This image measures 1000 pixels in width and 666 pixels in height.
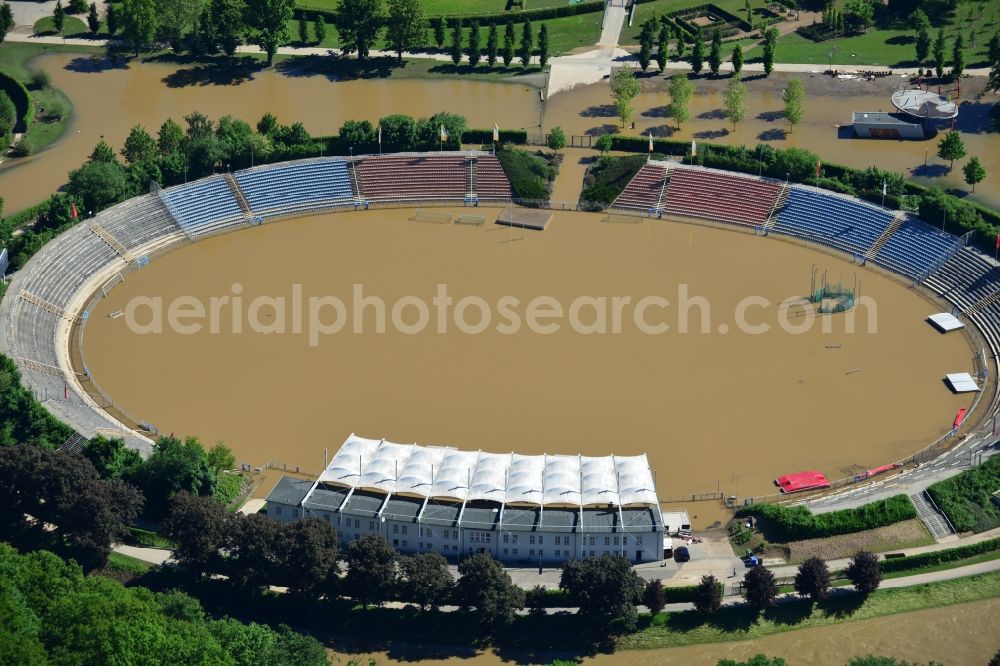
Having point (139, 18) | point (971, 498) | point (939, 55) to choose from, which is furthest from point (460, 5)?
point (971, 498)

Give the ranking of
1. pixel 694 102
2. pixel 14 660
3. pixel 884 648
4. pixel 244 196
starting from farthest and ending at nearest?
pixel 694 102, pixel 244 196, pixel 884 648, pixel 14 660

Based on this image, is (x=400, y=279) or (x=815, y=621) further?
(x=400, y=279)

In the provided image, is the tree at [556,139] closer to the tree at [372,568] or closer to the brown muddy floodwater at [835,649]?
the tree at [372,568]

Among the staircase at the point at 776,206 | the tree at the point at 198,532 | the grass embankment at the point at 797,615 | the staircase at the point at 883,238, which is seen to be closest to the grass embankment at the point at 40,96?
the tree at the point at 198,532

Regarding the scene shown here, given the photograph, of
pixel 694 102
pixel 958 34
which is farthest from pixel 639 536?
pixel 958 34

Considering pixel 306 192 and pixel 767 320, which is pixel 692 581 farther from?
pixel 306 192

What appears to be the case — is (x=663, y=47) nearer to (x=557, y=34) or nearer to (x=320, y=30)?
(x=557, y=34)

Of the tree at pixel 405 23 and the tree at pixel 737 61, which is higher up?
the tree at pixel 405 23
